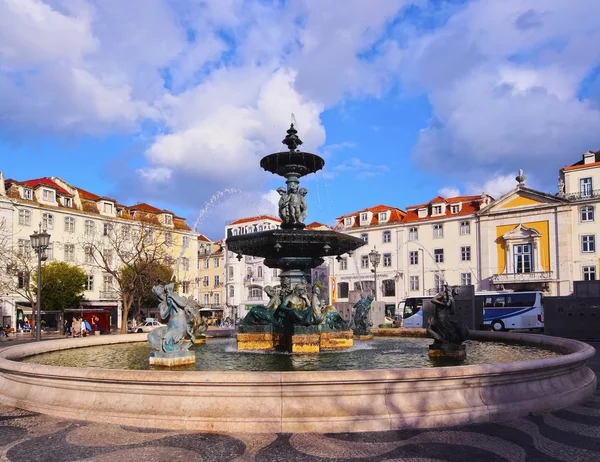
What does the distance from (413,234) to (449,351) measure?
46.4 m

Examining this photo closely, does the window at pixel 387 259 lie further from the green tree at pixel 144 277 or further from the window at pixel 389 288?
the green tree at pixel 144 277

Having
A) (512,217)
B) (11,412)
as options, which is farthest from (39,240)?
(512,217)

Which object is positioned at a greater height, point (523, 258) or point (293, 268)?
point (523, 258)

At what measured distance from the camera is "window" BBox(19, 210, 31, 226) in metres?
43.2

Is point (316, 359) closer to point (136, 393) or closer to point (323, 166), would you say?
point (136, 393)

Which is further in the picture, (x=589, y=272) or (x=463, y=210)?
(x=463, y=210)

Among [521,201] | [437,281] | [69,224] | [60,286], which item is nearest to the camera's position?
[60,286]

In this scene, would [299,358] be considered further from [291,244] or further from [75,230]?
[75,230]

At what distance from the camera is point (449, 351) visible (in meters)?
9.30

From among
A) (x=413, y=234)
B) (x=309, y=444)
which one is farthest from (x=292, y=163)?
(x=413, y=234)

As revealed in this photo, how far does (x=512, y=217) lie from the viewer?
4847 cm

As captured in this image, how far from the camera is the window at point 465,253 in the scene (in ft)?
168

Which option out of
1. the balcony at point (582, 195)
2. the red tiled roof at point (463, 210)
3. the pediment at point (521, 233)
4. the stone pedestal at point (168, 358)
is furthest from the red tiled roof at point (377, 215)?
the stone pedestal at point (168, 358)

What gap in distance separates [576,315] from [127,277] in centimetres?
3325
